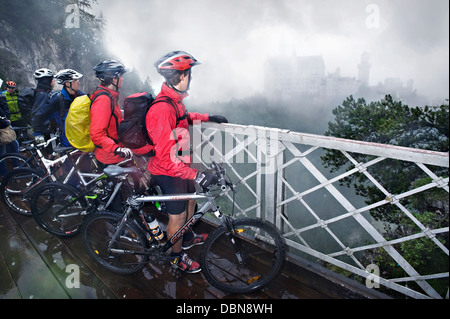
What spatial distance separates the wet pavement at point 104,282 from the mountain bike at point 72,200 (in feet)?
1.51

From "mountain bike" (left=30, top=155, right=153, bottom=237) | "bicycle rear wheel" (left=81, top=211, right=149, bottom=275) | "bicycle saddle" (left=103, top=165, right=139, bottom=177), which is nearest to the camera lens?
"bicycle saddle" (left=103, top=165, right=139, bottom=177)

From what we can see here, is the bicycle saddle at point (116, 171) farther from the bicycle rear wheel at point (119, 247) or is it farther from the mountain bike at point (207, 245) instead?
the bicycle rear wheel at point (119, 247)

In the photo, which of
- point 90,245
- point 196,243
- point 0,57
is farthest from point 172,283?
point 0,57

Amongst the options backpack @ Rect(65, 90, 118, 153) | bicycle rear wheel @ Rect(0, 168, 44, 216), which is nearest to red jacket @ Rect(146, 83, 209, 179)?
backpack @ Rect(65, 90, 118, 153)

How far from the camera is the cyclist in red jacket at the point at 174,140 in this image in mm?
2494

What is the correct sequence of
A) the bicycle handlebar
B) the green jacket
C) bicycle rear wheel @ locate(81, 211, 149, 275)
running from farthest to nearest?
the green jacket < bicycle rear wheel @ locate(81, 211, 149, 275) < the bicycle handlebar

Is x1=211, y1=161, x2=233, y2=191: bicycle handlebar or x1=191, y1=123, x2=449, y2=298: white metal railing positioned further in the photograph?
x1=211, y1=161, x2=233, y2=191: bicycle handlebar

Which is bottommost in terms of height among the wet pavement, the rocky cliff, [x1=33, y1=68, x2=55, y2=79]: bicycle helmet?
the wet pavement

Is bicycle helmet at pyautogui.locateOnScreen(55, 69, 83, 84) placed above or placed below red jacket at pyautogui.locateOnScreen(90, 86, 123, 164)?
above

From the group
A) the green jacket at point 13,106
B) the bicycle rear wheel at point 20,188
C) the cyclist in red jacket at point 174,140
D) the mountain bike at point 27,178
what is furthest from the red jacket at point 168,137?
the green jacket at point 13,106

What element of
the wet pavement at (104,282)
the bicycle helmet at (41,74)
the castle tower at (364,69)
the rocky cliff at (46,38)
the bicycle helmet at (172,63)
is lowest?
the wet pavement at (104,282)

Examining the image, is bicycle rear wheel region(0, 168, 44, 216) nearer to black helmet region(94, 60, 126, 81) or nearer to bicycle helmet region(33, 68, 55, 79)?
bicycle helmet region(33, 68, 55, 79)

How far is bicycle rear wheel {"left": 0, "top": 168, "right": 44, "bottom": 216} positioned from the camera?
13.9ft

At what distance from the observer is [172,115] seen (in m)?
2.54
